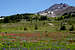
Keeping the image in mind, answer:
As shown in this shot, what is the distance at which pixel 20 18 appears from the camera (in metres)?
126

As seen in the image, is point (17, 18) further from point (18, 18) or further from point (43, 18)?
point (43, 18)

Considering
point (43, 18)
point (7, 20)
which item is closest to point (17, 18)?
point (7, 20)

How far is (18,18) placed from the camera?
124000mm

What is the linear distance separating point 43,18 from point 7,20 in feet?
74.8

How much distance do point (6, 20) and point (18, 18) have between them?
1044cm

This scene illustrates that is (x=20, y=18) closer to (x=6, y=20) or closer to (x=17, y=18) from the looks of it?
(x=17, y=18)

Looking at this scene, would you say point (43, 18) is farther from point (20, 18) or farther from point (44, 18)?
point (20, 18)

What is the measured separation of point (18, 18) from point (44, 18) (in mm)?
17344

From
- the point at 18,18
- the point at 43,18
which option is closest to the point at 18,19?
the point at 18,18

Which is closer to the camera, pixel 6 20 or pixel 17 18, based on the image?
pixel 6 20

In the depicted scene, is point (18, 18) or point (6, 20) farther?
point (18, 18)

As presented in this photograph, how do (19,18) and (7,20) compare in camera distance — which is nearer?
Result: (7,20)

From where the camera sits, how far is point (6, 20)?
11606cm

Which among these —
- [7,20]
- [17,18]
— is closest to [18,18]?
[17,18]
